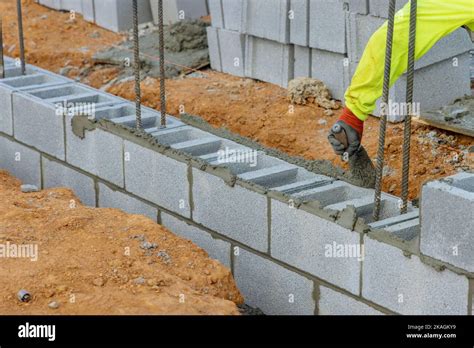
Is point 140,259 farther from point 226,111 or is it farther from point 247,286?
point 226,111

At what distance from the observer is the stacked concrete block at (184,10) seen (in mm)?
10375

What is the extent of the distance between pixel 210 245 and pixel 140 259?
737 millimetres

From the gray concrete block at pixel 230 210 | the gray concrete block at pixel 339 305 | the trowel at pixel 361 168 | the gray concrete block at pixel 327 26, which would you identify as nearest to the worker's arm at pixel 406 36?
the trowel at pixel 361 168

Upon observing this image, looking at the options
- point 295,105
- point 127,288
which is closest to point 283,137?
point 295,105

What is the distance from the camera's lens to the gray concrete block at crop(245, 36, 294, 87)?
346 inches

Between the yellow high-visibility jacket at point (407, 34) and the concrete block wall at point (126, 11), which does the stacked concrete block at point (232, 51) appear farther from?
the yellow high-visibility jacket at point (407, 34)

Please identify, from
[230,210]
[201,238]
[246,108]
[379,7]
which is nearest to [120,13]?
[246,108]

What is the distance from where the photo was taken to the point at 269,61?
29.3 feet

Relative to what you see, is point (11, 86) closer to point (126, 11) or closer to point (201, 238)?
point (126, 11)

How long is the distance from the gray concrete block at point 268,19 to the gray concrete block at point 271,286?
2.72 meters

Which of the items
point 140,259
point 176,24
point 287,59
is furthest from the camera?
point 176,24

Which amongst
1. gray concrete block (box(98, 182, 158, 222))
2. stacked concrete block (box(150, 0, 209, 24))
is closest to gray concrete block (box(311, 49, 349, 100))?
gray concrete block (box(98, 182, 158, 222))

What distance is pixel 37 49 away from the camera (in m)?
10.6

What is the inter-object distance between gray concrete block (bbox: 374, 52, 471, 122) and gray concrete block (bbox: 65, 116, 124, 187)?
1.96 metres
